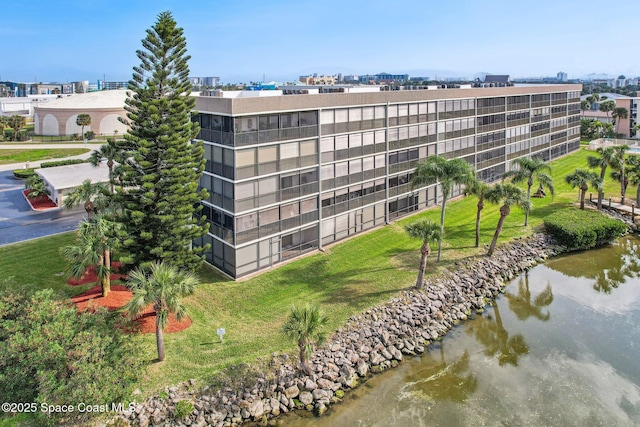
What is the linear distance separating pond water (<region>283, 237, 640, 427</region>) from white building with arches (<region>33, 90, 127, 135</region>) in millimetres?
80821

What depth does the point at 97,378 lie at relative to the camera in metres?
16.7

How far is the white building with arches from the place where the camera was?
289 ft

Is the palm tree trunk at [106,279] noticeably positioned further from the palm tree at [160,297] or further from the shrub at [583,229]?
the shrub at [583,229]

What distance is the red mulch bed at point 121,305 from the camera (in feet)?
71.8

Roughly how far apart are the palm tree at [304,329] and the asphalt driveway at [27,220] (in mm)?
22741

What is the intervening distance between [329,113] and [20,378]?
21.4 metres

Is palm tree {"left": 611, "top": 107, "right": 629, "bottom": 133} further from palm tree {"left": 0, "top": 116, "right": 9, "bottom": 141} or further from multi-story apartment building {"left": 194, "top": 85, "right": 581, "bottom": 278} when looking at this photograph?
palm tree {"left": 0, "top": 116, "right": 9, "bottom": 141}

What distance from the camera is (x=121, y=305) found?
76.7ft

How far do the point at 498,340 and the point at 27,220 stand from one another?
113 feet

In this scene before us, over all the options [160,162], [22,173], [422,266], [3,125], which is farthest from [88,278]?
[3,125]

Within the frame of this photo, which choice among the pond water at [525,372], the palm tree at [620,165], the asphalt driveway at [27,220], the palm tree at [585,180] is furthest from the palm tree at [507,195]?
the asphalt driveway at [27,220]

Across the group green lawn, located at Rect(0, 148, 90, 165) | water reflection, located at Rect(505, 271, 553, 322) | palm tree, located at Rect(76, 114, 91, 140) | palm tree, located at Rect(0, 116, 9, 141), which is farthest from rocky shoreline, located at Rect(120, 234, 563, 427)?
palm tree, located at Rect(0, 116, 9, 141)

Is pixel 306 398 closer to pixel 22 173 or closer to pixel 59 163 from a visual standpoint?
pixel 22 173

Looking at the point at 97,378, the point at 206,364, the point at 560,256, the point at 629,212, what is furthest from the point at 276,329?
the point at 629,212
